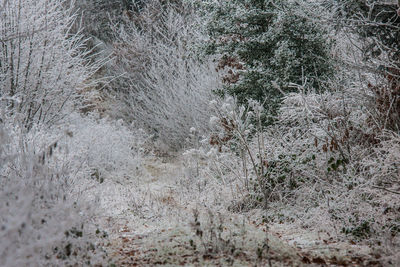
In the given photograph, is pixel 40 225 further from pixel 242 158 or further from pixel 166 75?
pixel 166 75

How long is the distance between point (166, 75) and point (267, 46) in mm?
5638

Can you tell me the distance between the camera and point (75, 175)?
19.4ft

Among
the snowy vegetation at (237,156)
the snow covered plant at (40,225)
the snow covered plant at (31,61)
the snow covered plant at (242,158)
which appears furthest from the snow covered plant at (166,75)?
the snow covered plant at (40,225)

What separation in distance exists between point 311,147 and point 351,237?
1.91m

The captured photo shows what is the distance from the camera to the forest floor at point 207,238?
13.0 ft

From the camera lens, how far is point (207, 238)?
14.5ft

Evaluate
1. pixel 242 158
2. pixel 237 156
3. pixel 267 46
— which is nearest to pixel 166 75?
pixel 267 46

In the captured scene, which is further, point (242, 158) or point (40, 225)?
point (242, 158)

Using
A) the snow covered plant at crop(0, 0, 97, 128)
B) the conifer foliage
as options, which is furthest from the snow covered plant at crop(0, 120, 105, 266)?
the conifer foliage

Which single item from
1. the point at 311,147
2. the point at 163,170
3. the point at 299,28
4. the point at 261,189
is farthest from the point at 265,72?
the point at 163,170

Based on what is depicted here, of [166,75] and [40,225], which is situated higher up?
[166,75]

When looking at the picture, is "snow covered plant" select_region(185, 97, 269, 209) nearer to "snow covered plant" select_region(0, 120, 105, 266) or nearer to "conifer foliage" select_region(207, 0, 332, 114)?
"conifer foliage" select_region(207, 0, 332, 114)

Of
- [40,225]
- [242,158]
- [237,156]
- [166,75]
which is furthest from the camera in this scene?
[166,75]

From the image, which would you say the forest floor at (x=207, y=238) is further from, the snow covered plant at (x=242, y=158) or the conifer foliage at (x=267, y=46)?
the conifer foliage at (x=267, y=46)
